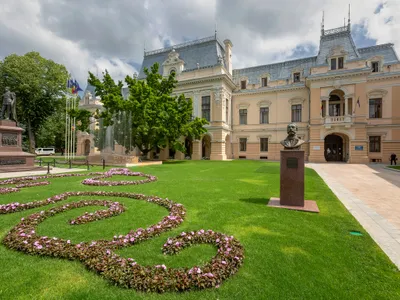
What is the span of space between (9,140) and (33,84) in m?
21.2

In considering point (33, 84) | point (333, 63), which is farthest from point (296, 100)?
point (33, 84)

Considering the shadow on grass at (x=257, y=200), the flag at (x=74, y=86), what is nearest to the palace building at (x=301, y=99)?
the flag at (x=74, y=86)

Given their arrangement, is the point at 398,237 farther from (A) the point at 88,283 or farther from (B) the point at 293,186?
(A) the point at 88,283

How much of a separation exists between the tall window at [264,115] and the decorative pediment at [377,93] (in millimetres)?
13419

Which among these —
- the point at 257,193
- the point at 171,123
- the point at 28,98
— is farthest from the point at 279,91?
the point at 28,98

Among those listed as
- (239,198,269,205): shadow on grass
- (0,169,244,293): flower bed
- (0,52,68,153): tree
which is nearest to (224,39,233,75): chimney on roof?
(0,52,68,153): tree

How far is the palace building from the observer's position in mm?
27516

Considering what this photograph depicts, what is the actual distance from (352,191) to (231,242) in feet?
28.9

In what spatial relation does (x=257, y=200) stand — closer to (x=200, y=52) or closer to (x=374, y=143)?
(x=374, y=143)

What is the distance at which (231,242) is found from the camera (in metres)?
4.04

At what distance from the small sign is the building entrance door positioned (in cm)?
2963

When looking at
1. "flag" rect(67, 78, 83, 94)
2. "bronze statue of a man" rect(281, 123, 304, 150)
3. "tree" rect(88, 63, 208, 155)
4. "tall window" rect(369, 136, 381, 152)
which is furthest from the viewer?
"tall window" rect(369, 136, 381, 152)

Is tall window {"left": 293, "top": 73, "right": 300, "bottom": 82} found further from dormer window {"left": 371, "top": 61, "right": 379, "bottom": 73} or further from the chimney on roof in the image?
the chimney on roof

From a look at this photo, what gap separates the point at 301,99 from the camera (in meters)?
31.9
